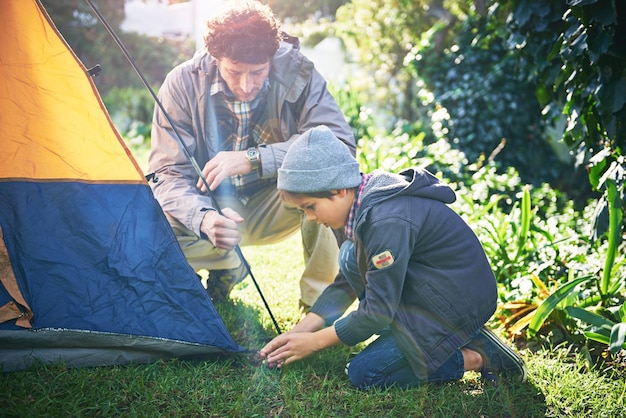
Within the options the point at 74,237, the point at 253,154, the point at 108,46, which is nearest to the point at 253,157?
the point at 253,154

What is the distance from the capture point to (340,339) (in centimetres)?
232

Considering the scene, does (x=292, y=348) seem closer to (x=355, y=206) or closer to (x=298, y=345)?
(x=298, y=345)

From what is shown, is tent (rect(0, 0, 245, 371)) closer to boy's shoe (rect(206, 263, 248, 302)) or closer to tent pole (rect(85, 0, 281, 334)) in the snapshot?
tent pole (rect(85, 0, 281, 334))

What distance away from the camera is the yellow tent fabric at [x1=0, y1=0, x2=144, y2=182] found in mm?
2289

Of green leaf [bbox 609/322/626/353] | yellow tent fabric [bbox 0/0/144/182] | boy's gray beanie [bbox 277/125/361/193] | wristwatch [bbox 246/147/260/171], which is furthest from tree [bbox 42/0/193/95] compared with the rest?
green leaf [bbox 609/322/626/353]

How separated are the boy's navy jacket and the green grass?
190 millimetres

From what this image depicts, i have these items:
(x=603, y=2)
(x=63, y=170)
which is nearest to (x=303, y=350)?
(x=63, y=170)

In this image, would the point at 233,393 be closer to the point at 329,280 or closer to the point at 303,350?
the point at 303,350

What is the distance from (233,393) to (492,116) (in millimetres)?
3902

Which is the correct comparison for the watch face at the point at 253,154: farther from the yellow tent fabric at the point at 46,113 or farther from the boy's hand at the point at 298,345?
the boy's hand at the point at 298,345

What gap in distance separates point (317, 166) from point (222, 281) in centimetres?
124

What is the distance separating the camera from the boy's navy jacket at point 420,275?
217cm

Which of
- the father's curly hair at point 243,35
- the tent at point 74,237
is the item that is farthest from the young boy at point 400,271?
A: the father's curly hair at point 243,35

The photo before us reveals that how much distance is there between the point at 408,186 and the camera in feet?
7.19
